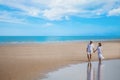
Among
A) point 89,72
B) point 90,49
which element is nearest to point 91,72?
point 89,72

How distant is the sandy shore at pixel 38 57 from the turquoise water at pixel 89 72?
0.23 feet

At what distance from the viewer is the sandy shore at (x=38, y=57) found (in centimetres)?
288

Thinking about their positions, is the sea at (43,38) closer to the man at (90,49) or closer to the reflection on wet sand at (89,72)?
the man at (90,49)

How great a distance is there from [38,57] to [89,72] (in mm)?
606

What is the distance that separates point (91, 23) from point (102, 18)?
15 centimetres

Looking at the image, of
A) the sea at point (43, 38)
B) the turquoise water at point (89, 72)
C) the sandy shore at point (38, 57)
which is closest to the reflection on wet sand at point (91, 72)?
the turquoise water at point (89, 72)

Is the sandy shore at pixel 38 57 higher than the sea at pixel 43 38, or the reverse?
the sea at pixel 43 38

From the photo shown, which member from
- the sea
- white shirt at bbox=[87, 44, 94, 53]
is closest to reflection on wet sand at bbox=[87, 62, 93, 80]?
white shirt at bbox=[87, 44, 94, 53]

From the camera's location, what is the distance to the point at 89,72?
299cm

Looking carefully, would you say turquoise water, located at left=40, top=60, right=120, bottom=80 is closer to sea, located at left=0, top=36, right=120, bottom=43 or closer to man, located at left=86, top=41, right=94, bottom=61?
man, located at left=86, top=41, right=94, bottom=61

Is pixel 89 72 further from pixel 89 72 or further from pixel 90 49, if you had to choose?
pixel 90 49

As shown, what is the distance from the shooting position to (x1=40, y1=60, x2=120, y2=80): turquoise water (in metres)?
2.93

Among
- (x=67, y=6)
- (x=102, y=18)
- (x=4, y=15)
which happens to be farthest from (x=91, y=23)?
(x=4, y=15)

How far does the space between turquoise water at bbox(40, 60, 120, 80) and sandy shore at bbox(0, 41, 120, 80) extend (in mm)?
71
